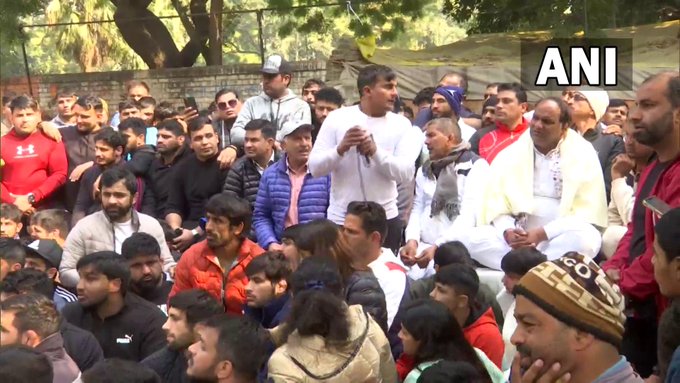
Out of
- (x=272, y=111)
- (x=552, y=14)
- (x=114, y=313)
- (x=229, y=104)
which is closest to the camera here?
(x=114, y=313)

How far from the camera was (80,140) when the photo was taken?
848 cm

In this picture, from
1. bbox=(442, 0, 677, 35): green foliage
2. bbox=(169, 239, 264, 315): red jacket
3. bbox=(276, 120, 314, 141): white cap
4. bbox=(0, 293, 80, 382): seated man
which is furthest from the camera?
bbox=(442, 0, 677, 35): green foliage

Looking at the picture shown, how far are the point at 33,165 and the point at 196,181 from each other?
1.37 metres

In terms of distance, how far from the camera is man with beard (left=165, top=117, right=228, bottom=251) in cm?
750

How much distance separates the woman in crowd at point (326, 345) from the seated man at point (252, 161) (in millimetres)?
2935

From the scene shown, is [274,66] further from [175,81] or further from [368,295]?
[175,81]

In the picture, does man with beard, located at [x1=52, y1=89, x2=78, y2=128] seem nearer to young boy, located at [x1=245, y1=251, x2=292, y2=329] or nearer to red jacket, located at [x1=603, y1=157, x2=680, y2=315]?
young boy, located at [x1=245, y1=251, x2=292, y2=329]

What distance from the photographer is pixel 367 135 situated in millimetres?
5801

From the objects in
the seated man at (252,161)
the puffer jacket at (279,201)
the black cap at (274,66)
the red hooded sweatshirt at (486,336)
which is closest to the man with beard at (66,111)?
the black cap at (274,66)

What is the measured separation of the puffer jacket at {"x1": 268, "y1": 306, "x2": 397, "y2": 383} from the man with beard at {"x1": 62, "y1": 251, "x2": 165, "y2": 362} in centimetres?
137

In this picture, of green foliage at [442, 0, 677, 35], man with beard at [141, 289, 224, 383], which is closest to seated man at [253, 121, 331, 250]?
man with beard at [141, 289, 224, 383]

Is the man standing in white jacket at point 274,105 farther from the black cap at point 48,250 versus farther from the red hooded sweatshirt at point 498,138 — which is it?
the black cap at point 48,250

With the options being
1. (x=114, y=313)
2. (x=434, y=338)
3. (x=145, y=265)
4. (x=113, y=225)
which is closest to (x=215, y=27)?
(x=113, y=225)

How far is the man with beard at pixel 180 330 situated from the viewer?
4758 millimetres
